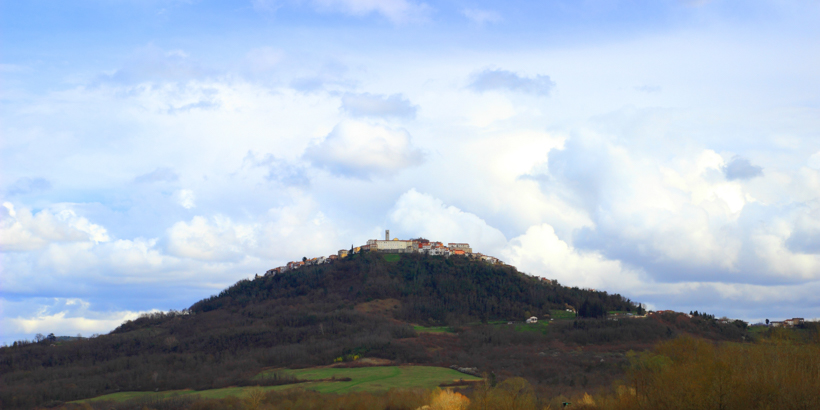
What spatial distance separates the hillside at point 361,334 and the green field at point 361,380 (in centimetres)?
546

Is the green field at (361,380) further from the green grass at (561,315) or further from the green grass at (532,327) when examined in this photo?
the green grass at (561,315)

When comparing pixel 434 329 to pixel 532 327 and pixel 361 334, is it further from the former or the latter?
pixel 532 327

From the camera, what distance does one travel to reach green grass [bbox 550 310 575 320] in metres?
138

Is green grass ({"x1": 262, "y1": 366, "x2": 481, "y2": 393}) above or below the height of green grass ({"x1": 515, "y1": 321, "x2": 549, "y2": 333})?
below

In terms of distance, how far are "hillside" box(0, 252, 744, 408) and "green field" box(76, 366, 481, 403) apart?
5459mm

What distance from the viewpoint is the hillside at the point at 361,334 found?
94875 mm

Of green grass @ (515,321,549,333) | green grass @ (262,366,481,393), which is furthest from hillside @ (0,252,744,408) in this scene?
green grass @ (262,366,481,393)

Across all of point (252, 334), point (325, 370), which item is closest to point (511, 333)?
point (325, 370)

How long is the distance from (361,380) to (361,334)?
129ft

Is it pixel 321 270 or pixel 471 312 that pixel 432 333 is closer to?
pixel 471 312

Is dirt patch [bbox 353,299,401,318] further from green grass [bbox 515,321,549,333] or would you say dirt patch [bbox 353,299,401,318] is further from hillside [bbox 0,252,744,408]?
green grass [bbox 515,321,549,333]

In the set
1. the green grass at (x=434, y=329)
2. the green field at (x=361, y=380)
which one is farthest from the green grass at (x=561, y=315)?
the green field at (x=361, y=380)

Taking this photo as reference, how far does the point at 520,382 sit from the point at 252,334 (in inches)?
3197

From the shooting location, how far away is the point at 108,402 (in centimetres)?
8275
